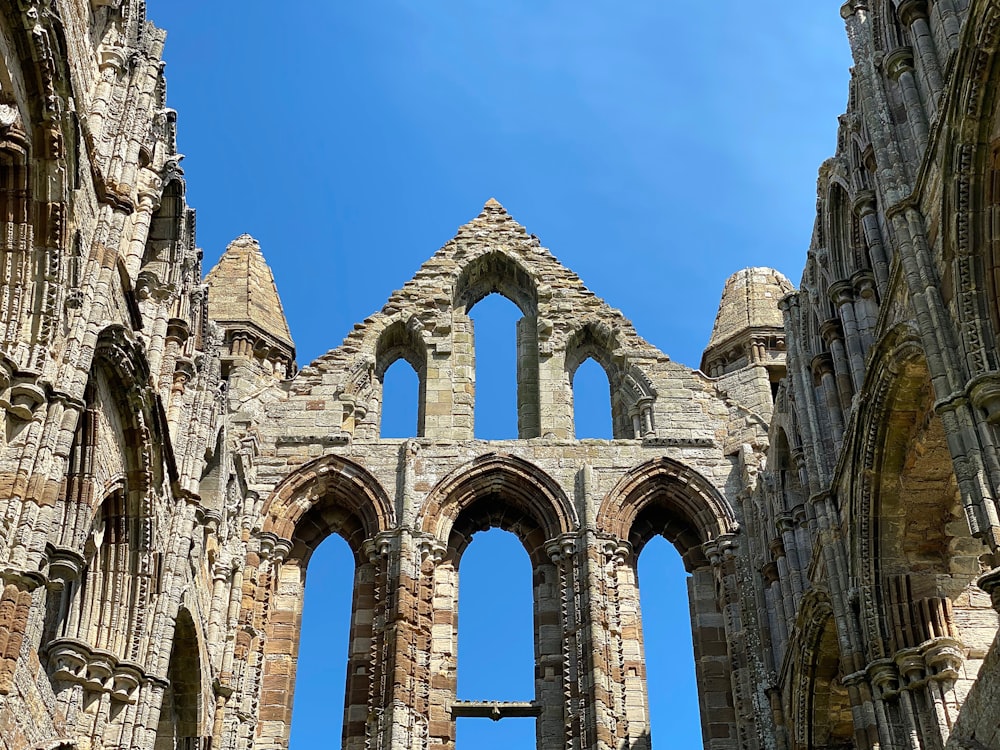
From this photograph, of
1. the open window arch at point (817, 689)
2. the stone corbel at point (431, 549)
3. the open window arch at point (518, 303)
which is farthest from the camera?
the open window arch at point (518, 303)

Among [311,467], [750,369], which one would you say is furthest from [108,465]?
[750,369]

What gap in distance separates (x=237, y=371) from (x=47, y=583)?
12801mm

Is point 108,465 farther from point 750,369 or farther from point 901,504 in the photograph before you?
Result: point 750,369

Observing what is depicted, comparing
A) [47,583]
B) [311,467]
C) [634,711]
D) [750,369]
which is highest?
[750,369]

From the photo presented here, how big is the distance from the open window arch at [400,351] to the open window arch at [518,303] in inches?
27.1

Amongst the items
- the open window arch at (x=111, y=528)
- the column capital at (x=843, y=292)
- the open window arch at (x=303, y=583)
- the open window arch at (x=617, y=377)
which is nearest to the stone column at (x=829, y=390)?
the column capital at (x=843, y=292)

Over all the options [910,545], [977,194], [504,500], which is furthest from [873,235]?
[504,500]

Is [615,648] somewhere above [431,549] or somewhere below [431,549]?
below

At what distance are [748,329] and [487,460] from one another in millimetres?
6663

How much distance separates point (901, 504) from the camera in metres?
13.7

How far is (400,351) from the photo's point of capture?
2281cm

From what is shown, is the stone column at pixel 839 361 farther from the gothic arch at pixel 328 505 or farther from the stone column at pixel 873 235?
Result: the gothic arch at pixel 328 505

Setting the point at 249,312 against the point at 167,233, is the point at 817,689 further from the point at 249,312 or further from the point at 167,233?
the point at 249,312

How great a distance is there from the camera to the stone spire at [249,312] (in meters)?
23.3
